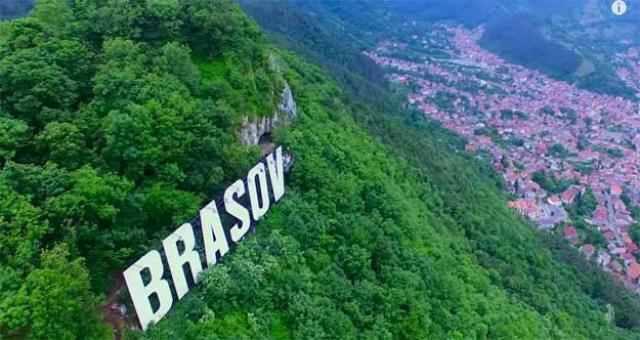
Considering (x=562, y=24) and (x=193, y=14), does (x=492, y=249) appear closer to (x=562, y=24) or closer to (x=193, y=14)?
(x=193, y=14)

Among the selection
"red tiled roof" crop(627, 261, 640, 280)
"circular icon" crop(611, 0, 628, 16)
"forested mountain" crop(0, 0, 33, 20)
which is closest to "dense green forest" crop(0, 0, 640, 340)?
"red tiled roof" crop(627, 261, 640, 280)

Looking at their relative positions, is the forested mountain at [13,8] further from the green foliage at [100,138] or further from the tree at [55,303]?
the tree at [55,303]

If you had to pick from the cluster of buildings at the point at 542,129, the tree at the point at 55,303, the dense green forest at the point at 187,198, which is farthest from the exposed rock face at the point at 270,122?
the cluster of buildings at the point at 542,129

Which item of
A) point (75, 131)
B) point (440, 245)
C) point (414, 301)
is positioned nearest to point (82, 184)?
point (75, 131)

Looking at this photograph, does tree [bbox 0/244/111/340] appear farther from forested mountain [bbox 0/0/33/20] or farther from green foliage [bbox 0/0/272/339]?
forested mountain [bbox 0/0/33/20]

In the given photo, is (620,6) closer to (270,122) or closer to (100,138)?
(270,122)
